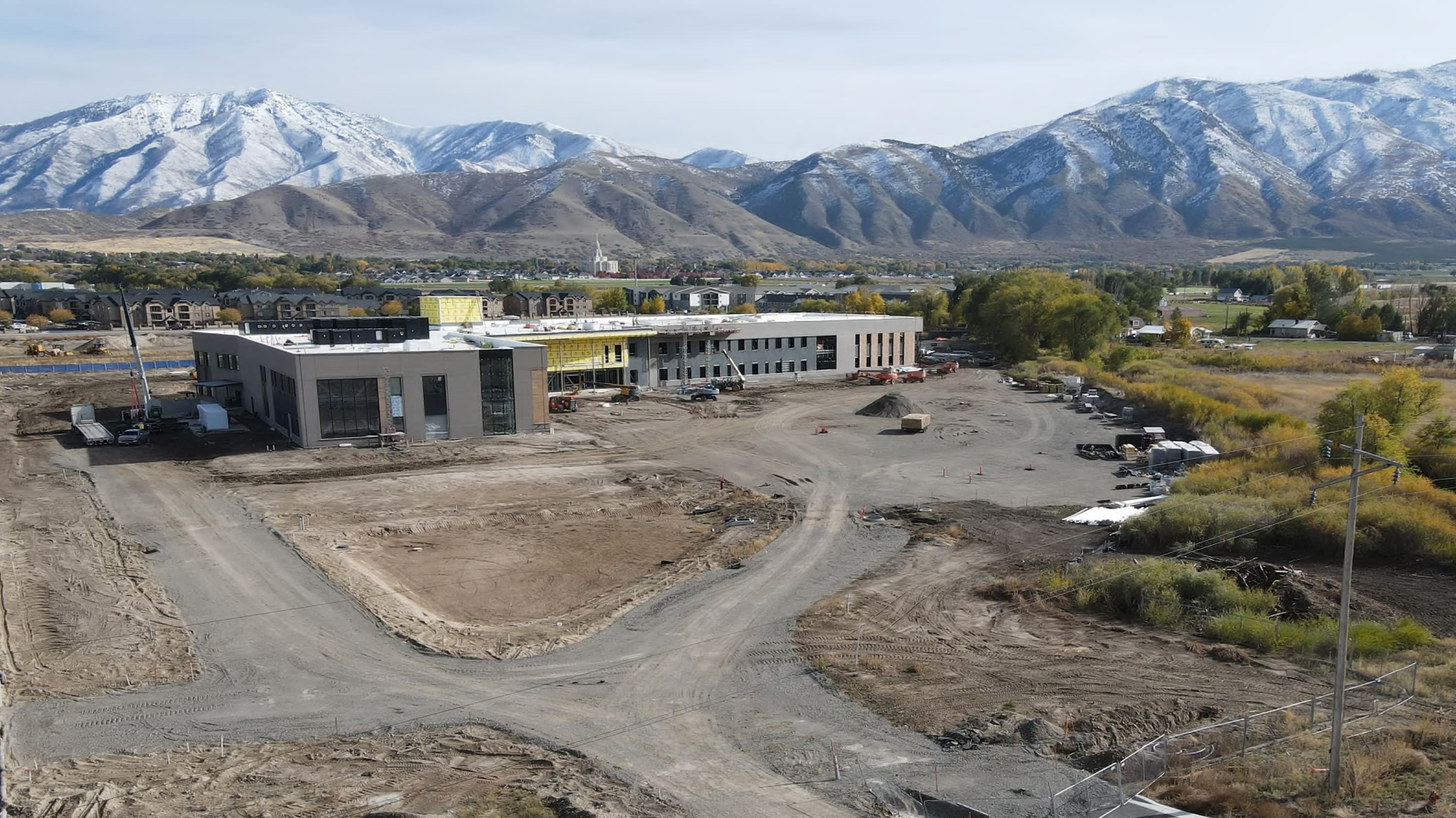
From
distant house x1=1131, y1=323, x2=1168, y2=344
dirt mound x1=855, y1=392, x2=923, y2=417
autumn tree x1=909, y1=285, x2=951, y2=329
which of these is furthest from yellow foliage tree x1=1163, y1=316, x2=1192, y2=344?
dirt mound x1=855, y1=392, x2=923, y2=417

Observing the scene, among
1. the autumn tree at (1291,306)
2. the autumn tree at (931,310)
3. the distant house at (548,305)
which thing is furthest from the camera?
the autumn tree at (931,310)

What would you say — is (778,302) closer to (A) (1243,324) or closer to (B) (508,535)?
(A) (1243,324)

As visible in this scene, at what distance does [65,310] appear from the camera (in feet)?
337

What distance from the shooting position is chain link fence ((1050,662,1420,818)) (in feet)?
42.5

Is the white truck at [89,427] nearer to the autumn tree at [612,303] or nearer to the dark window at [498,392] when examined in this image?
the dark window at [498,392]

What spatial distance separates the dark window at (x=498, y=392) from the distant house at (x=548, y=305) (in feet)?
196

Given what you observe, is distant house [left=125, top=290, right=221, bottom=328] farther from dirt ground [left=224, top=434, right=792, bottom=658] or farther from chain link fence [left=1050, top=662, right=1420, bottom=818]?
chain link fence [left=1050, top=662, right=1420, bottom=818]

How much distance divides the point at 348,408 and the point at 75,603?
64.5 ft

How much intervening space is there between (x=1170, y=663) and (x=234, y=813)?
1629 cm

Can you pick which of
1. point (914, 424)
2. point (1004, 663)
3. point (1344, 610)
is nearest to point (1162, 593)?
point (1004, 663)

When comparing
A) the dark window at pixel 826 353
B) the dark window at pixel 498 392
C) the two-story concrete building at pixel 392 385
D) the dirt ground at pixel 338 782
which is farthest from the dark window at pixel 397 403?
the dark window at pixel 826 353

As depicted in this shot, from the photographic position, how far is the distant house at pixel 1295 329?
9588cm

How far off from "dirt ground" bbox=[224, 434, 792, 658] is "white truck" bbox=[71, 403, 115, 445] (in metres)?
8.16

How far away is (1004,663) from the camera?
18250 millimetres
